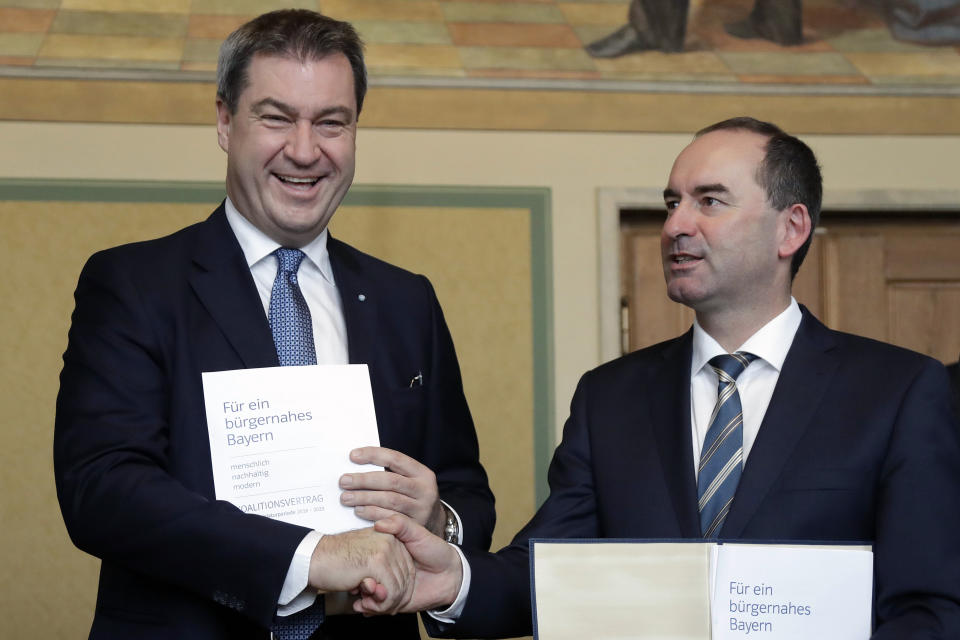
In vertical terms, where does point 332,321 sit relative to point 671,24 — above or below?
below

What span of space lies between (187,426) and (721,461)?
94 cm

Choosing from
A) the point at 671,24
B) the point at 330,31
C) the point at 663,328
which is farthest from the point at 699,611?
the point at 671,24

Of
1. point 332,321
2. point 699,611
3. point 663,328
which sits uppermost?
point 663,328

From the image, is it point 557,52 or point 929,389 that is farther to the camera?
point 557,52

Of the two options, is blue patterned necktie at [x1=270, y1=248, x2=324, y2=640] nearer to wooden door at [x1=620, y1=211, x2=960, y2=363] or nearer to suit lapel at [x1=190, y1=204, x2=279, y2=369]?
suit lapel at [x1=190, y1=204, x2=279, y2=369]

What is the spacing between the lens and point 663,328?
16.8 feet

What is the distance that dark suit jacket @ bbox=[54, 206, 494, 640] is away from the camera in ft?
6.36

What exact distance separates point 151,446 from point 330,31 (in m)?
0.83

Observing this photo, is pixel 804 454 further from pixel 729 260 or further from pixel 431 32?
pixel 431 32

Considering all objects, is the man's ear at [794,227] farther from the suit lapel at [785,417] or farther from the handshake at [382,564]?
the handshake at [382,564]

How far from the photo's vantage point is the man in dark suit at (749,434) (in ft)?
6.72

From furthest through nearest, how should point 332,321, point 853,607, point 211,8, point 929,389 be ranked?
point 211,8
point 332,321
point 929,389
point 853,607

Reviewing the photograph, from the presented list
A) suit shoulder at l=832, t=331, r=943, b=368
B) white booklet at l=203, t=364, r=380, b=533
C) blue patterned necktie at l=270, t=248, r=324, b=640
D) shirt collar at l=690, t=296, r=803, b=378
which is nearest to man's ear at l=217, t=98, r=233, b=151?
blue patterned necktie at l=270, t=248, r=324, b=640

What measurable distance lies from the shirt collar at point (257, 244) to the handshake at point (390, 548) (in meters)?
0.47
